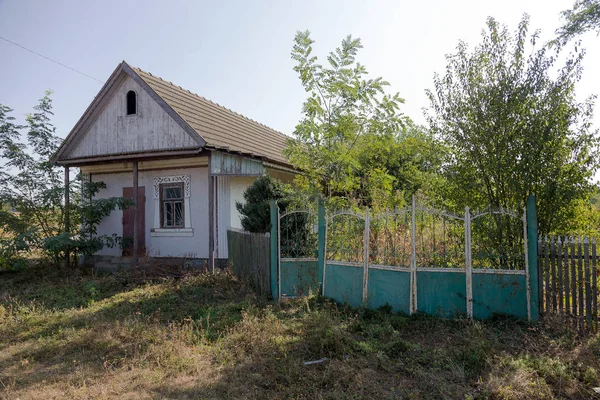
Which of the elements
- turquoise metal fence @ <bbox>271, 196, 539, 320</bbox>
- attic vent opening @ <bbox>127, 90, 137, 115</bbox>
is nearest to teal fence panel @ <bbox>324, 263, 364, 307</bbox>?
turquoise metal fence @ <bbox>271, 196, 539, 320</bbox>

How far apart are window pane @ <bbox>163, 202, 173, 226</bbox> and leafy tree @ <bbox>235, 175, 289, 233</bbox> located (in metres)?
3.59

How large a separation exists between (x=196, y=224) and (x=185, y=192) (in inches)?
39.1

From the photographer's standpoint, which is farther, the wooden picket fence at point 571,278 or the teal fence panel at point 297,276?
the teal fence panel at point 297,276

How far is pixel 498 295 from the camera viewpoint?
6.32m

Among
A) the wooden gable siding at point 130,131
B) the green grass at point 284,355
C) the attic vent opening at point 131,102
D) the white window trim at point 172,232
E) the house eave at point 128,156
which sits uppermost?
the attic vent opening at point 131,102

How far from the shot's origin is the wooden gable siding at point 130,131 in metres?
11.2

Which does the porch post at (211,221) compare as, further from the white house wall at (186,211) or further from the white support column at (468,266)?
the white support column at (468,266)

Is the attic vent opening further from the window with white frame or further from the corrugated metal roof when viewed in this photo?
the window with white frame

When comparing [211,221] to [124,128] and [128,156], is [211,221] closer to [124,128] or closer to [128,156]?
[128,156]

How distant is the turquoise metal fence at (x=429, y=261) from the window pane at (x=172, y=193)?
520 cm

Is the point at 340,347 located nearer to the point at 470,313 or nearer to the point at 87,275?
the point at 470,313

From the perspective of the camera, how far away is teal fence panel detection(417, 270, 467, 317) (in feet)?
21.3

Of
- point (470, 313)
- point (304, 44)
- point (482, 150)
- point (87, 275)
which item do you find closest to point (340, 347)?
point (470, 313)

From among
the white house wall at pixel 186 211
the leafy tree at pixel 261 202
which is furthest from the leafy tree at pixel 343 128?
the white house wall at pixel 186 211
